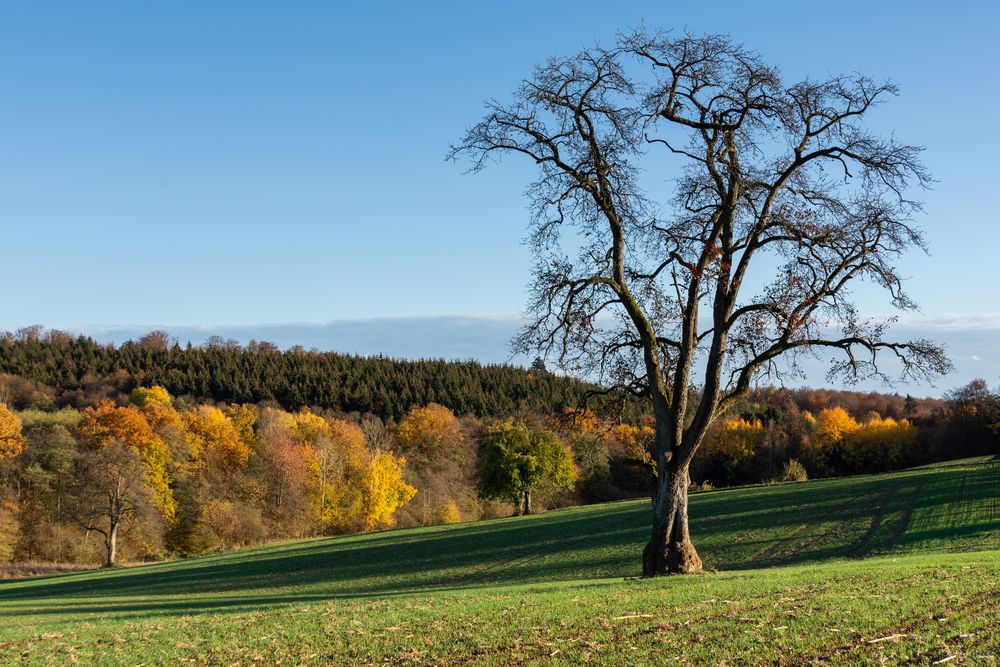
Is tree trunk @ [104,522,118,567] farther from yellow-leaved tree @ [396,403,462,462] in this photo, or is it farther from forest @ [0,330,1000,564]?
yellow-leaved tree @ [396,403,462,462]

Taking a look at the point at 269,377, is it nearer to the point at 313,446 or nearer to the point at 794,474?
the point at 313,446

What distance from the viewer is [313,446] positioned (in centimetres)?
9431

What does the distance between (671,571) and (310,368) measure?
13146 cm

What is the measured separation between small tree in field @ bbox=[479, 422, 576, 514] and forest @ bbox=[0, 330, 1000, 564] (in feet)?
0.61

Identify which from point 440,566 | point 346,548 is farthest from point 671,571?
point 346,548

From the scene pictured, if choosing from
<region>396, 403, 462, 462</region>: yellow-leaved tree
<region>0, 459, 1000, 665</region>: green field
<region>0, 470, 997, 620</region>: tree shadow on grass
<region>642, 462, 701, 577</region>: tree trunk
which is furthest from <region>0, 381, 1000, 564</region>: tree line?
<region>642, 462, 701, 577</region>: tree trunk

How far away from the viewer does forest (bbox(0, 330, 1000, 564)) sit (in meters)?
67.7

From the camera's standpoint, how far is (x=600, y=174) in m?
21.3

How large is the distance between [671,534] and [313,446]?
79.2 meters

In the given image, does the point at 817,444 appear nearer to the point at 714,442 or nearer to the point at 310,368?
the point at 714,442

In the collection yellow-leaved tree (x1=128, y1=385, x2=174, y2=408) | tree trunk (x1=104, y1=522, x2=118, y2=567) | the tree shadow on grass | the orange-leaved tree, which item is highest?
yellow-leaved tree (x1=128, y1=385, x2=174, y2=408)

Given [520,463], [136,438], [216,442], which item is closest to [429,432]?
[216,442]

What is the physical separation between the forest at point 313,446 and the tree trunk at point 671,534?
83 centimetres

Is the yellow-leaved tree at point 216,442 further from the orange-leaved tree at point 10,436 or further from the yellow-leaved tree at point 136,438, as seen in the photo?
the orange-leaved tree at point 10,436
